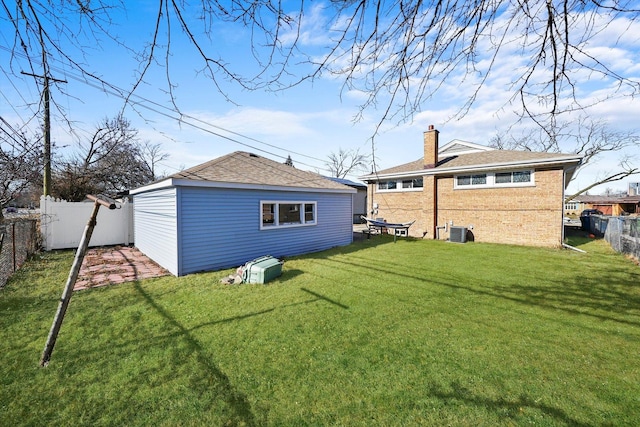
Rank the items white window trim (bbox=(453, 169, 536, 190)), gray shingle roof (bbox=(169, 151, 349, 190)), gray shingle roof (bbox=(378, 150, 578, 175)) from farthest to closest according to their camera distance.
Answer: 1. white window trim (bbox=(453, 169, 536, 190))
2. gray shingle roof (bbox=(378, 150, 578, 175))
3. gray shingle roof (bbox=(169, 151, 349, 190))

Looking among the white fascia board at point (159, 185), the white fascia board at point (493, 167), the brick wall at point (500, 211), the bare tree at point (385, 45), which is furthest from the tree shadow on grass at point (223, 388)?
the brick wall at point (500, 211)

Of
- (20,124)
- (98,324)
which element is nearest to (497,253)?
(98,324)

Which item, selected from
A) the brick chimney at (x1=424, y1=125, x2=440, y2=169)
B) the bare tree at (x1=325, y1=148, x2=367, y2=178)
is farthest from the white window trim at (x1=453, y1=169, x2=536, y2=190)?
the bare tree at (x1=325, y1=148, x2=367, y2=178)

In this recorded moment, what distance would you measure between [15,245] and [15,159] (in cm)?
547

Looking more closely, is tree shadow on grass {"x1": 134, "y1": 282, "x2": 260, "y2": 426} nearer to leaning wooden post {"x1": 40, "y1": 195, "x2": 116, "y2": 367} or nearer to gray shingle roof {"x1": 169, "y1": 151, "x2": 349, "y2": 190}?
leaning wooden post {"x1": 40, "y1": 195, "x2": 116, "y2": 367}

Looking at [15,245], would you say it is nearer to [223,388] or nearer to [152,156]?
[223,388]

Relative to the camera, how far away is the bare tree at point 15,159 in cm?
279

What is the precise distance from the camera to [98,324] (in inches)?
174

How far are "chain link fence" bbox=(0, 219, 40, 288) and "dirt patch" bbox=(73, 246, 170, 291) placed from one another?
4.59 feet

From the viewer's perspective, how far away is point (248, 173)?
9570mm

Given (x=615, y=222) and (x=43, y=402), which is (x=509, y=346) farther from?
(x=615, y=222)

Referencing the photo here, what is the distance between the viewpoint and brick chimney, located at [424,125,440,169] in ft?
48.8

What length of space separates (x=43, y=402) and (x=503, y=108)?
5519 mm

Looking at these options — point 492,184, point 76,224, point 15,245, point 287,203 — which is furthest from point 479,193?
point 76,224
